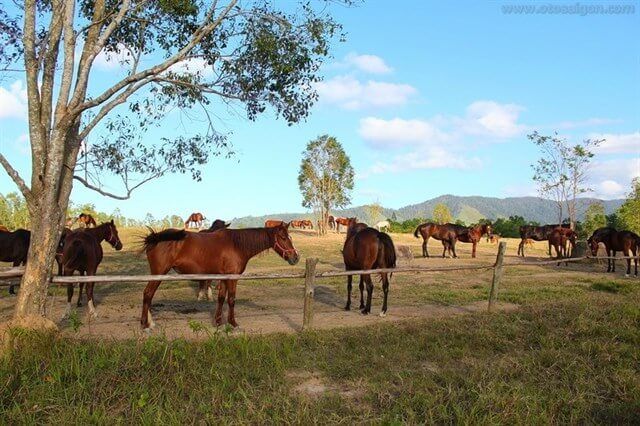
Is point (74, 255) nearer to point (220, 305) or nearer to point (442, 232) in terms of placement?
point (220, 305)

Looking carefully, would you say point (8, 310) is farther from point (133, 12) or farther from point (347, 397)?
point (347, 397)

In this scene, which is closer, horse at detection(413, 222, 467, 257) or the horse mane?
the horse mane

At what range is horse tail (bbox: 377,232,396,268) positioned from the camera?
10.3 m

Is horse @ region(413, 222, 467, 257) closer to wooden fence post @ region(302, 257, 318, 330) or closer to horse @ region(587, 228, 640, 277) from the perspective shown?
horse @ region(587, 228, 640, 277)

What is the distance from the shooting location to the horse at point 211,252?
8.27m

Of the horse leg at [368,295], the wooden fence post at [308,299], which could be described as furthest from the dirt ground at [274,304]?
the wooden fence post at [308,299]

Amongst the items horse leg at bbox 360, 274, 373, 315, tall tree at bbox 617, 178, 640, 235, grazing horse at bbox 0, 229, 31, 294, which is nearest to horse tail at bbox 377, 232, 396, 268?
horse leg at bbox 360, 274, 373, 315

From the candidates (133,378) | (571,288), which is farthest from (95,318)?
(571,288)

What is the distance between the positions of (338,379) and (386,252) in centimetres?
498

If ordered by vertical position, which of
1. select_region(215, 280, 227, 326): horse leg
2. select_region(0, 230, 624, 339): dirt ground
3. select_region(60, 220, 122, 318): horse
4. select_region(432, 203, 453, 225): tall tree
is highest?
select_region(432, 203, 453, 225): tall tree

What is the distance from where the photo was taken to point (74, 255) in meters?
9.64

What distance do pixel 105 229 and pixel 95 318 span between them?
10.0ft

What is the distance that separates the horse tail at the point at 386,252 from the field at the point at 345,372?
1504 millimetres

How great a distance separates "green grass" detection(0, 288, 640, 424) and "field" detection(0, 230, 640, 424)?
0.7 inches
